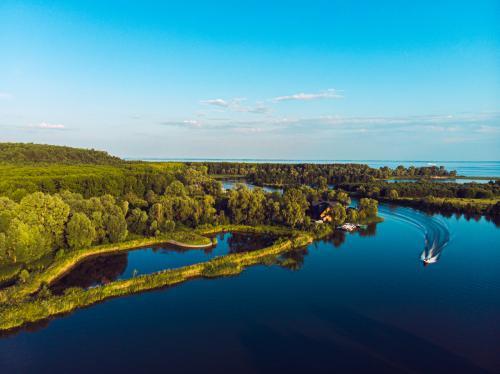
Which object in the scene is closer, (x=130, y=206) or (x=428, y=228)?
(x=428, y=228)

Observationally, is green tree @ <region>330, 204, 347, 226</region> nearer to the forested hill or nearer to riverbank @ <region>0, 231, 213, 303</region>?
riverbank @ <region>0, 231, 213, 303</region>

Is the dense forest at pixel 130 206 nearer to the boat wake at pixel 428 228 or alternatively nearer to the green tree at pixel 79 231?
the green tree at pixel 79 231

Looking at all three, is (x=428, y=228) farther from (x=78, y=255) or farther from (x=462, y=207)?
(x=78, y=255)

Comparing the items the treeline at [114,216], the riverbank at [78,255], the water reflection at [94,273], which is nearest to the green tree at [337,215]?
the treeline at [114,216]

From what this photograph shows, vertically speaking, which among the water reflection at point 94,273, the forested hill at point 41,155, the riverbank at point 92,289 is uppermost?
the forested hill at point 41,155

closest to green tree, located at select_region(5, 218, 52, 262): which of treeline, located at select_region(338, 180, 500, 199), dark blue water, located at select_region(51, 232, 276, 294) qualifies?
dark blue water, located at select_region(51, 232, 276, 294)

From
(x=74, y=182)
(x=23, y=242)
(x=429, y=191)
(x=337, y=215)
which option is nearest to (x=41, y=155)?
(x=74, y=182)

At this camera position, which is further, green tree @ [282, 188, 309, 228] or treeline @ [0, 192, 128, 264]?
green tree @ [282, 188, 309, 228]
